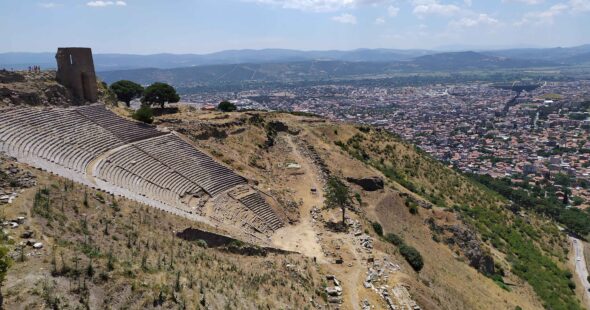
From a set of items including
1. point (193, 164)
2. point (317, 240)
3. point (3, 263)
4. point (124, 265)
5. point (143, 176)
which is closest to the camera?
point (3, 263)

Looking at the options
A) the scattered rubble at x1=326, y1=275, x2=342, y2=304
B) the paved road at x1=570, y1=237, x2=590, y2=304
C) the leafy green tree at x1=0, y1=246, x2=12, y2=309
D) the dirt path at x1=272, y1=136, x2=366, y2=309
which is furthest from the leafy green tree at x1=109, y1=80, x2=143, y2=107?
the paved road at x1=570, y1=237, x2=590, y2=304

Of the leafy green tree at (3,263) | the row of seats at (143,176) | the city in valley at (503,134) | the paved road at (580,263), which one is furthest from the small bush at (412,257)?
the city in valley at (503,134)

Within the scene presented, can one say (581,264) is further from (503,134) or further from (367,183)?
(503,134)

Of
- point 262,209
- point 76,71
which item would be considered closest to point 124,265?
point 262,209

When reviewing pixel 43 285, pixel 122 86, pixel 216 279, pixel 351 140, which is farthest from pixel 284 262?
pixel 122 86

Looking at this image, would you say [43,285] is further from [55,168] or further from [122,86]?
[122,86]
